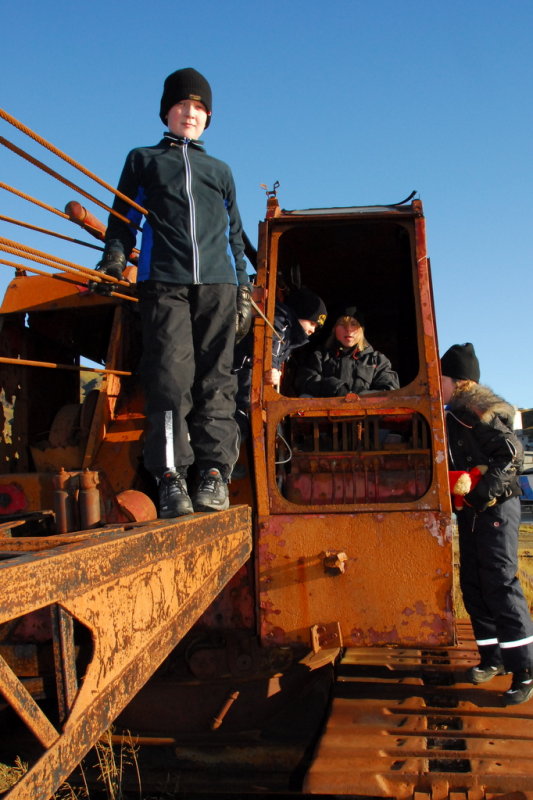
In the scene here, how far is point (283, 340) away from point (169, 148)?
1328 millimetres

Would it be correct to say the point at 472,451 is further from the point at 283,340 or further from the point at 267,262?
the point at 267,262

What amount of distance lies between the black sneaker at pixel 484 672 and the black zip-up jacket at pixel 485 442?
913 mm

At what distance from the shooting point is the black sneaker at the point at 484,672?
13.6 ft

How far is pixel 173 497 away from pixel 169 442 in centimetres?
28

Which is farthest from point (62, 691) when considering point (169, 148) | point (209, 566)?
point (169, 148)

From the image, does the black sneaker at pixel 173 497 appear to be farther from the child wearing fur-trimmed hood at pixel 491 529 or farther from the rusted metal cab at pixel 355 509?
the child wearing fur-trimmed hood at pixel 491 529

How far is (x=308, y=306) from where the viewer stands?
506 centimetres

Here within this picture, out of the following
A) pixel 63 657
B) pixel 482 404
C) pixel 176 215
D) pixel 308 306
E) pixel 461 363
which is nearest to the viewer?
pixel 63 657

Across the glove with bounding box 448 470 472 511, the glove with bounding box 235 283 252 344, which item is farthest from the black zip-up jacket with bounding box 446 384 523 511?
the glove with bounding box 235 283 252 344

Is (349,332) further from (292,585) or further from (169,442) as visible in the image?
(169,442)

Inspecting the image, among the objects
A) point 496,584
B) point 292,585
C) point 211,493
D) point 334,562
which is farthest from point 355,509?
point 496,584

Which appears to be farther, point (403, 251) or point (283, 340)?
point (403, 251)

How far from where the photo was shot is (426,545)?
12.1 feet

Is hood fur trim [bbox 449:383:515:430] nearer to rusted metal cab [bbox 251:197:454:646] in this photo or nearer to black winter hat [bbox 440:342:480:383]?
black winter hat [bbox 440:342:480:383]
